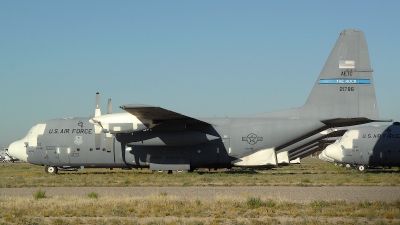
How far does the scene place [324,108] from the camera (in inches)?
1153

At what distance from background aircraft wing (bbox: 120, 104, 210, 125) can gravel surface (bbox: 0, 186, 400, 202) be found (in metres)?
4.88

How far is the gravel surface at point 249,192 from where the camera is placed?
723 inches

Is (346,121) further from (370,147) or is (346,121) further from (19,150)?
(19,150)

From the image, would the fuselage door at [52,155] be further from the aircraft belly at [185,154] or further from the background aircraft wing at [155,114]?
the background aircraft wing at [155,114]

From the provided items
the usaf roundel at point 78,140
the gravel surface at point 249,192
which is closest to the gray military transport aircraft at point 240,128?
the usaf roundel at point 78,140

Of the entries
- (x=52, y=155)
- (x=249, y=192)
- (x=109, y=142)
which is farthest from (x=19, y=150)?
(x=249, y=192)

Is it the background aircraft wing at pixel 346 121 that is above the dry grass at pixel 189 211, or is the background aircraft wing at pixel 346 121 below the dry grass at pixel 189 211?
above

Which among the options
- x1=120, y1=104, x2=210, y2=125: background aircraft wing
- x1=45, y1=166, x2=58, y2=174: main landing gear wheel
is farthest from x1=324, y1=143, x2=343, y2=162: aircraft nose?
x1=45, y1=166, x2=58, y2=174: main landing gear wheel

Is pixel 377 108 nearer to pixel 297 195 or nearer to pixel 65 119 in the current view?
pixel 297 195

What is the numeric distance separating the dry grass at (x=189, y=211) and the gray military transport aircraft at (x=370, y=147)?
→ 19790mm

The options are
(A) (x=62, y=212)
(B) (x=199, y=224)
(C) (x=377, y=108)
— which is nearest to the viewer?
(B) (x=199, y=224)

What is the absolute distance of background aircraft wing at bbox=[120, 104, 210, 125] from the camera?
25.9 meters

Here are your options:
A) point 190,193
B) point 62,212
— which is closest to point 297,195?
point 190,193

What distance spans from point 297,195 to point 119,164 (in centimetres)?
1465
